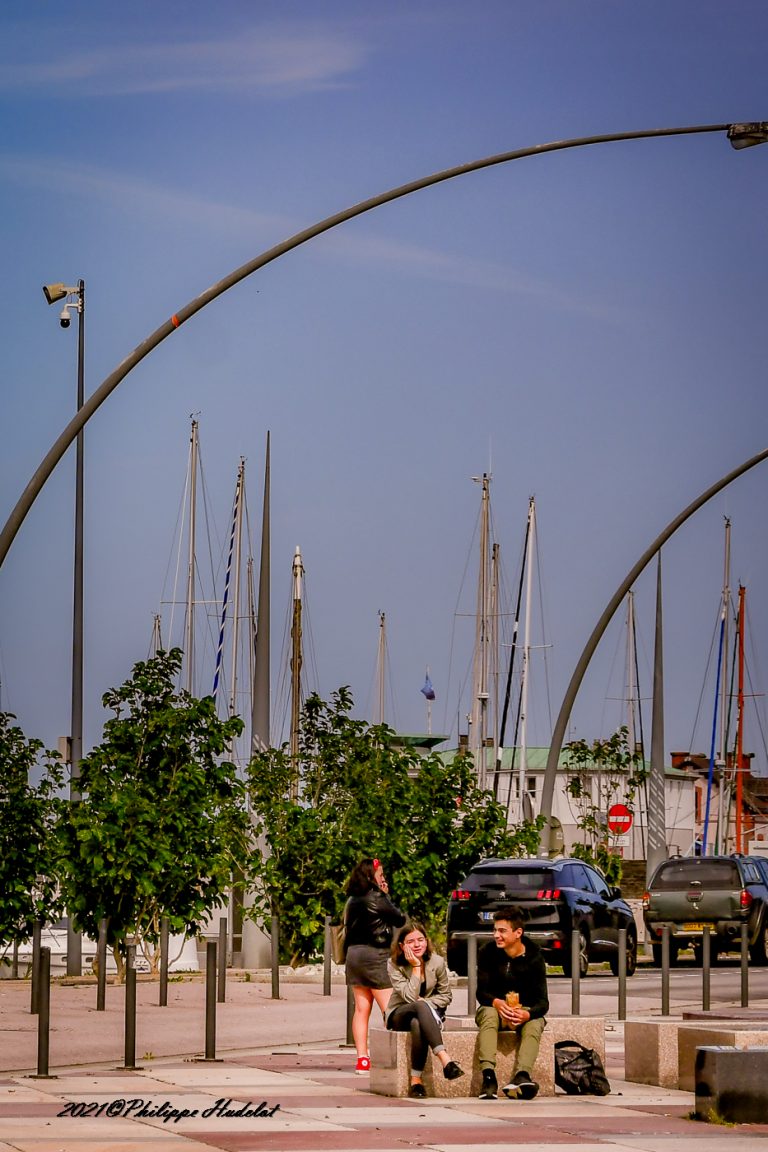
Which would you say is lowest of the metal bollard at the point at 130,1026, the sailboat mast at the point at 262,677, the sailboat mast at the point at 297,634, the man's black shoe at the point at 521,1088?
the man's black shoe at the point at 521,1088

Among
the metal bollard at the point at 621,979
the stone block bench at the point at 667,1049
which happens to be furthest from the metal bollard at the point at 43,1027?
the metal bollard at the point at 621,979

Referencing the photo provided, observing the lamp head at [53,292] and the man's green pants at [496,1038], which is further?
the lamp head at [53,292]

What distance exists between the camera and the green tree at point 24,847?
25.0m

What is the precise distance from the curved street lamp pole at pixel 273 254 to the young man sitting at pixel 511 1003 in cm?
601

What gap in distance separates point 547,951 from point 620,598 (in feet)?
17.9

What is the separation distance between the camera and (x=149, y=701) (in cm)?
2525

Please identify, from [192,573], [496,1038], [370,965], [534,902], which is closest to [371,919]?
[370,965]

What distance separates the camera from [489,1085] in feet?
43.2

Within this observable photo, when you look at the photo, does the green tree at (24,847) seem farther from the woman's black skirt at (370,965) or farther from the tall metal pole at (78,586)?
the woman's black skirt at (370,965)

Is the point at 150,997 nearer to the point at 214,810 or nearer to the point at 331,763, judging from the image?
the point at 214,810

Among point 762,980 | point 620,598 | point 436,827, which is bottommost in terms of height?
point 762,980

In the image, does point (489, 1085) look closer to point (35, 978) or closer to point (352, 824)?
point (35, 978)

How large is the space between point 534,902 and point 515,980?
45.0 ft

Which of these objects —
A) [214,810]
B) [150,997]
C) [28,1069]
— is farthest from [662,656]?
[28,1069]
